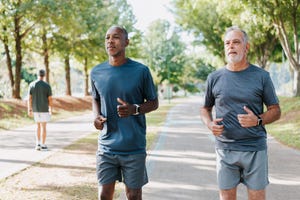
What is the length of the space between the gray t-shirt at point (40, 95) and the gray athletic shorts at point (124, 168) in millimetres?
6666

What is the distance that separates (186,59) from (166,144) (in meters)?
67.2

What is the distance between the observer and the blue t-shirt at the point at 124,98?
3.84 m

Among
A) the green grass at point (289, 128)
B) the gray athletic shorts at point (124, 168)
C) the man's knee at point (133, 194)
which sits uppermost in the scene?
the gray athletic shorts at point (124, 168)

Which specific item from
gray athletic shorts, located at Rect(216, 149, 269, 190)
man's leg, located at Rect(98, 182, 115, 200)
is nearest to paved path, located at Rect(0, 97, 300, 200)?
man's leg, located at Rect(98, 182, 115, 200)

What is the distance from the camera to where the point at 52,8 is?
20516 mm

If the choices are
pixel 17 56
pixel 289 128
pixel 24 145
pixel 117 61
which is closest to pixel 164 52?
pixel 17 56

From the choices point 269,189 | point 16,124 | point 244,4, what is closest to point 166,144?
point 269,189

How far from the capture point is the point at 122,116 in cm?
375

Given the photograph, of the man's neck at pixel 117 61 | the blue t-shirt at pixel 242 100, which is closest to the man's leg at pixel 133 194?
the blue t-shirt at pixel 242 100

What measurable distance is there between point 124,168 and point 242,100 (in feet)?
3.95

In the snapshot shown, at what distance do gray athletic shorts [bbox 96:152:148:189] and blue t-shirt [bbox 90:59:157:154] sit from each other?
0.06 m

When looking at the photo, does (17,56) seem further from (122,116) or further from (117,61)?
(122,116)

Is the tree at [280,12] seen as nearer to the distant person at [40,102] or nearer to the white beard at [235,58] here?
the distant person at [40,102]

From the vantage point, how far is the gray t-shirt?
33.9 ft
